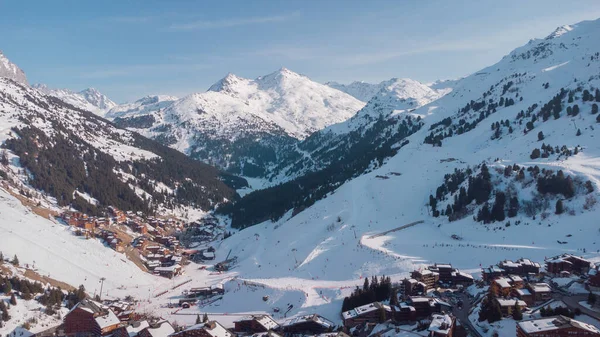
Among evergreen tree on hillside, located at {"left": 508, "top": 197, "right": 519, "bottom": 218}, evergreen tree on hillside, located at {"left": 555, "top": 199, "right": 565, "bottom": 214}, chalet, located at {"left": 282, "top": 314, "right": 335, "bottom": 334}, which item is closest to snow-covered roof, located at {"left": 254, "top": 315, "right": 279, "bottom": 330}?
chalet, located at {"left": 282, "top": 314, "right": 335, "bottom": 334}

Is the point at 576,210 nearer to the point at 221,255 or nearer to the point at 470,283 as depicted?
the point at 470,283

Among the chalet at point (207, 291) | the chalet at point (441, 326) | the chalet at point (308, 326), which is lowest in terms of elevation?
the chalet at point (207, 291)

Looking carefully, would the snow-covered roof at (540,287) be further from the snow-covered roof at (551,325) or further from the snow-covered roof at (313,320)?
the snow-covered roof at (313,320)

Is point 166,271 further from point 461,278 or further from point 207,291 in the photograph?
point 461,278

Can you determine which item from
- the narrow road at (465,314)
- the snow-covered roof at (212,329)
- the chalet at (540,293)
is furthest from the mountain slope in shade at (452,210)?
the snow-covered roof at (212,329)

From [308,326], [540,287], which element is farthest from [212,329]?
[540,287]

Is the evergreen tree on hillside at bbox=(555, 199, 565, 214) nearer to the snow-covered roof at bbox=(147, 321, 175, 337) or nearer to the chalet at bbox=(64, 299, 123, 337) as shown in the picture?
the snow-covered roof at bbox=(147, 321, 175, 337)

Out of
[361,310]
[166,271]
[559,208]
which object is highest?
[559,208]
